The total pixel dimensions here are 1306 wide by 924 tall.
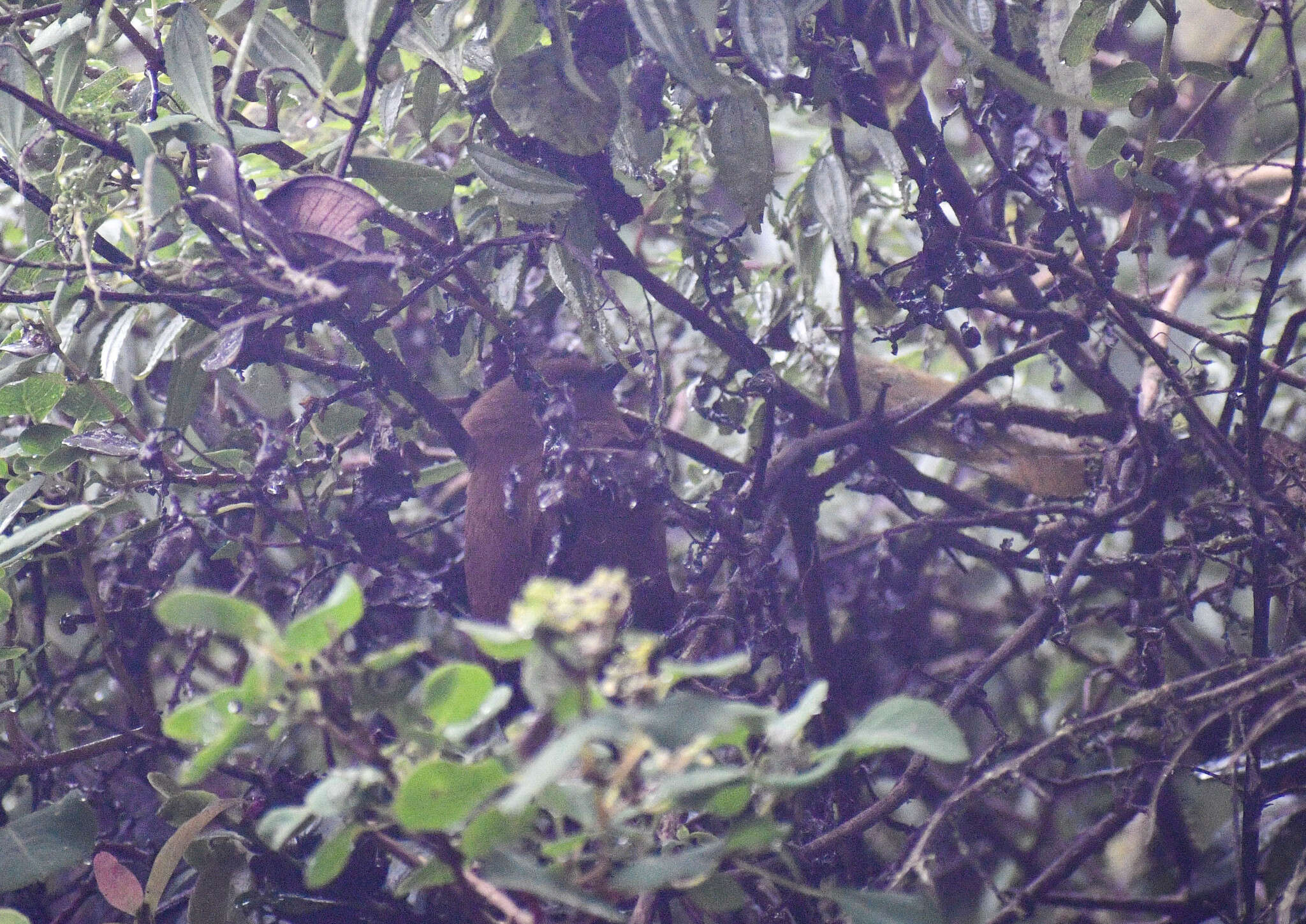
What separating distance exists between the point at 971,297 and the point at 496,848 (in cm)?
63

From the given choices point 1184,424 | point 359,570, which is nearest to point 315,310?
point 359,570

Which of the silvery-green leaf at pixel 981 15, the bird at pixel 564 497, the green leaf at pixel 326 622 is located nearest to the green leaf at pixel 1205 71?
the silvery-green leaf at pixel 981 15

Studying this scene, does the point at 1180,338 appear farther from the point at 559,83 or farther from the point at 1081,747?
the point at 559,83

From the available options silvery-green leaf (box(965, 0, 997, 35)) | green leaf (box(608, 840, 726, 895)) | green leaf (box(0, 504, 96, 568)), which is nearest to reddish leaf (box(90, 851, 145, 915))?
green leaf (box(0, 504, 96, 568))

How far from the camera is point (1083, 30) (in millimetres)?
765

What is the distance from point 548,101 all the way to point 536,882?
56 cm

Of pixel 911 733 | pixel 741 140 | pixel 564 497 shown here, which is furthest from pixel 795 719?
pixel 741 140

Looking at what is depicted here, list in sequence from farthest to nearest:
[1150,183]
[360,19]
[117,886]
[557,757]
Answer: [1150,183] → [117,886] → [360,19] → [557,757]

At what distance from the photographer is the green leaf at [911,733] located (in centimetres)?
46

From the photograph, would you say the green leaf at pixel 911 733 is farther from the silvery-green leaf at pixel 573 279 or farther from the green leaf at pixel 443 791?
the silvery-green leaf at pixel 573 279

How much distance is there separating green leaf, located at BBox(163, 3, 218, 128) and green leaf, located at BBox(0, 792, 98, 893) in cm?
52

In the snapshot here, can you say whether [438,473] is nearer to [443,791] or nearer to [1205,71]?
[443,791]

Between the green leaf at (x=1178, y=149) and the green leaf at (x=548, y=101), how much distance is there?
1.52ft

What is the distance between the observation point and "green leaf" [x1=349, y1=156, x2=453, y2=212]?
2.55ft
